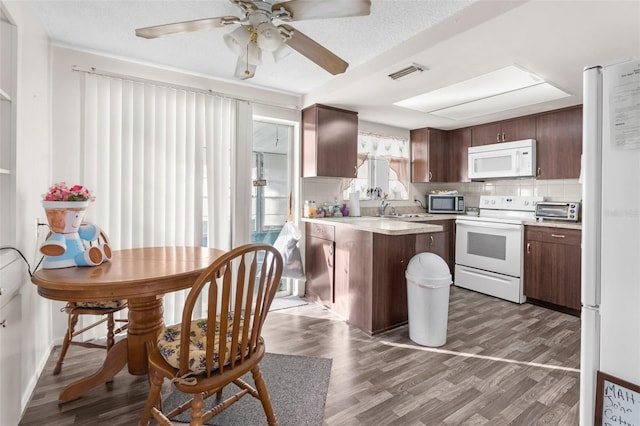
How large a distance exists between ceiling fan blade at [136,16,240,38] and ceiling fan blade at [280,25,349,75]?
0.92 feet

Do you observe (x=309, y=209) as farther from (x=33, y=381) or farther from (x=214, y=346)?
(x=33, y=381)

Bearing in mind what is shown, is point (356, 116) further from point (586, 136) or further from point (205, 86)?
point (586, 136)

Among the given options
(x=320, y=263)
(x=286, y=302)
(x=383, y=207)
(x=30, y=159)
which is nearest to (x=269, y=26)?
(x=30, y=159)

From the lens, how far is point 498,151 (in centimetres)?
387

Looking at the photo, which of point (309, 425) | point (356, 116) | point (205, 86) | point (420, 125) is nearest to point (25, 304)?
point (309, 425)

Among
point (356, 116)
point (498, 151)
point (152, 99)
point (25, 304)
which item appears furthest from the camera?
point (498, 151)

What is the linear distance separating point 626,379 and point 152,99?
128 inches

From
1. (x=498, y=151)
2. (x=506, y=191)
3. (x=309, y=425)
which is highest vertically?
(x=498, y=151)

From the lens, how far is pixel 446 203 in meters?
4.46

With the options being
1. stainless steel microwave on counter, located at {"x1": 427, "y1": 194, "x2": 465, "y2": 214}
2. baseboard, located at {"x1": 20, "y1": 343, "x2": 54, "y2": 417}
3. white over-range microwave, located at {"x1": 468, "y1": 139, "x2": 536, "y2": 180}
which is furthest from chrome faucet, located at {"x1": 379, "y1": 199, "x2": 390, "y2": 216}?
baseboard, located at {"x1": 20, "y1": 343, "x2": 54, "y2": 417}

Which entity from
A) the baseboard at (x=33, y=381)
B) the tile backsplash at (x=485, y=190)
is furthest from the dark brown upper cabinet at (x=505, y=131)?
the baseboard at (x=33, y=381)

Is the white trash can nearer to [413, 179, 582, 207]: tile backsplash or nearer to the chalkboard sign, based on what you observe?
the chalkboard sign

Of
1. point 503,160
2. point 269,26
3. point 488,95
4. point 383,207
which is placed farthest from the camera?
point 383,207

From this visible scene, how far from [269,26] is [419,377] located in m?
2.19
